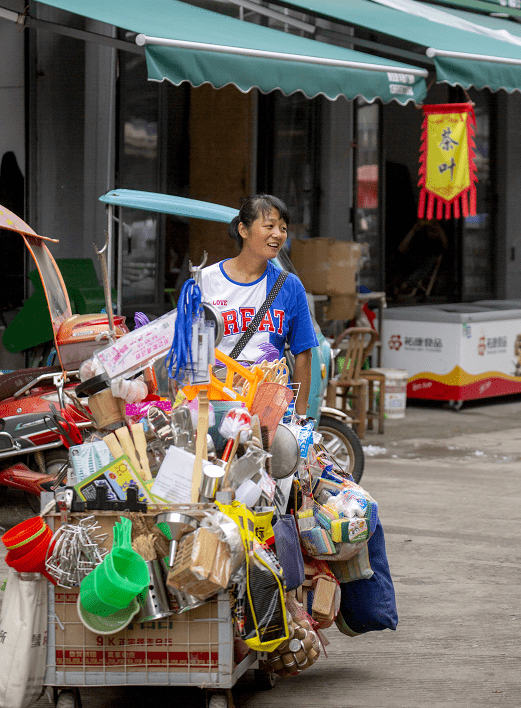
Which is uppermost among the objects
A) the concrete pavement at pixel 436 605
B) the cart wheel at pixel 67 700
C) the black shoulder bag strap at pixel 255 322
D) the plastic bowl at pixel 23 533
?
the black shoulder bag strap at pixel 255 322

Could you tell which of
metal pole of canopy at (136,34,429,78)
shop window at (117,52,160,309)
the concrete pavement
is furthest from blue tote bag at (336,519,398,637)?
shop window at (117,52,160,309)

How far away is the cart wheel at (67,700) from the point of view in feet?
11.7

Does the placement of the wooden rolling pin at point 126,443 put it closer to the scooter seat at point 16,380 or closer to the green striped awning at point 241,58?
the scooter seat at point 16,380

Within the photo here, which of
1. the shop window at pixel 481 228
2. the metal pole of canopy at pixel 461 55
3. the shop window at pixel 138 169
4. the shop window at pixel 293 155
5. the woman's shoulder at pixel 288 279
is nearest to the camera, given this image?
the woman's shoulder at pixel 288 279

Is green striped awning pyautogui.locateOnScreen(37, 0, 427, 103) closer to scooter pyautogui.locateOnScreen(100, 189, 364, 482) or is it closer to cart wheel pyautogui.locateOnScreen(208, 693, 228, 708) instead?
scooter pyautogui.locateOnScreen(100, 189, 364, 482)

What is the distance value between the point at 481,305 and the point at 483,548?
7.15 metres

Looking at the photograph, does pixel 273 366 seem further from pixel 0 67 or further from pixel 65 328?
pixel 0 67

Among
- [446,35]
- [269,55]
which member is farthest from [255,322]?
[446,35]

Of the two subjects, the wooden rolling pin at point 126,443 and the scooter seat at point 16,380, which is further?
the scooter seat at point 16,380

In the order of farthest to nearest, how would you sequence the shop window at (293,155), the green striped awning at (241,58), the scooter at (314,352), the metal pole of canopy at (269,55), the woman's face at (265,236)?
1. the shop window at (293,155)
2. the green striped awning at (241,58)
3. the metal pole of canopy at (269,55)
4. the scooter at (314,352)
5. the woman's face at (265,236)

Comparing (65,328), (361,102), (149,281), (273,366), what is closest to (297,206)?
(361,102)

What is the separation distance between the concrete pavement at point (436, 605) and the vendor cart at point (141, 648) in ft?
2.05

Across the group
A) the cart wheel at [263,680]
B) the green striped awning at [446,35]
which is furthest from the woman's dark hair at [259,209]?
the green striped awning at [446,35]

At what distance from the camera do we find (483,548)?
610cm
